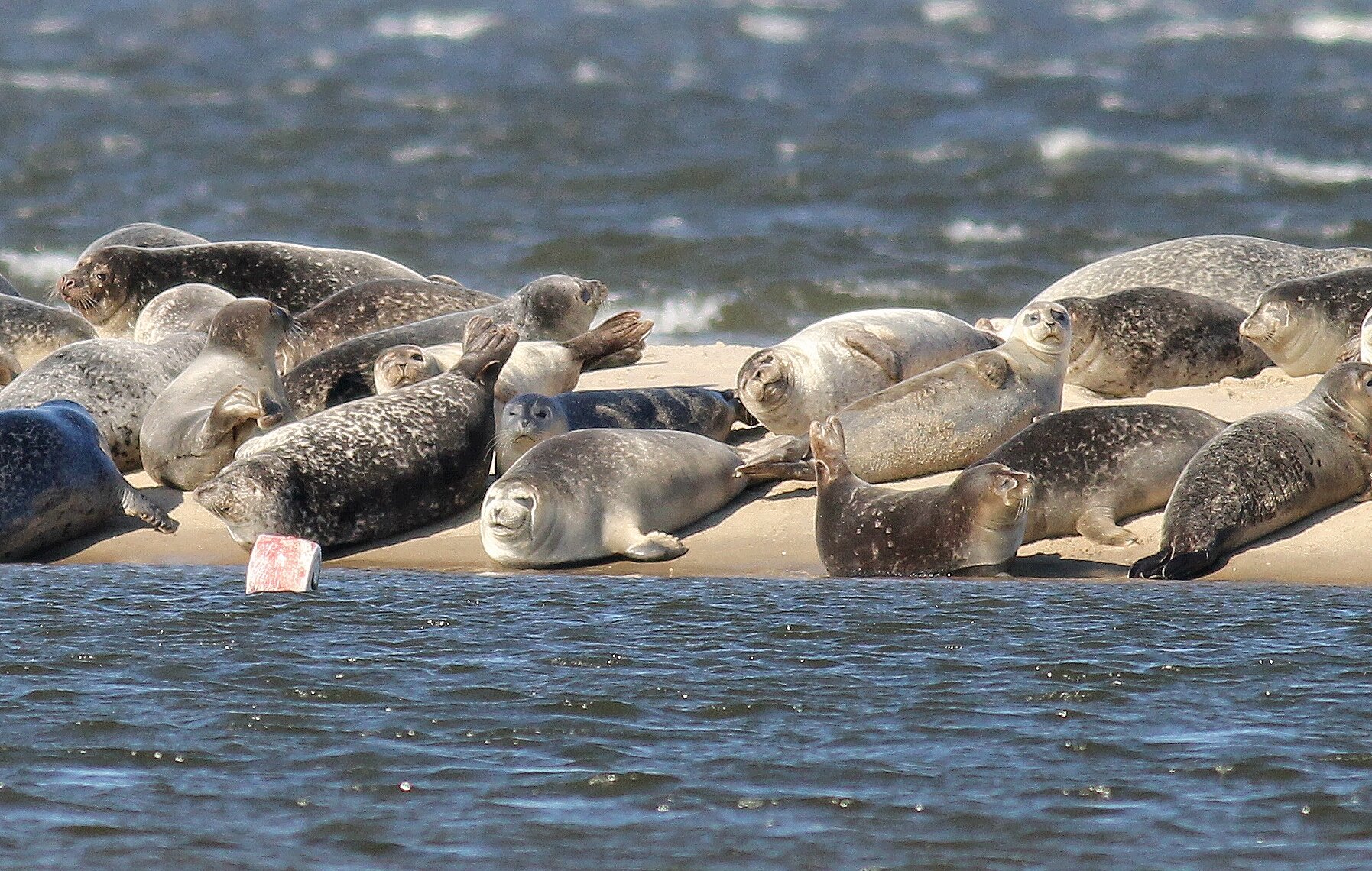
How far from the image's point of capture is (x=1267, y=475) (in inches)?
243

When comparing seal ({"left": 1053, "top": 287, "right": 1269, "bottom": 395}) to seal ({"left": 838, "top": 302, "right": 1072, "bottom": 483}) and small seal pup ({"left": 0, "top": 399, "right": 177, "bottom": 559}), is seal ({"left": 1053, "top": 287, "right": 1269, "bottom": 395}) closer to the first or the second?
seal ({"left": 838, "top": 302, "right": 1072, "bottom": 483})

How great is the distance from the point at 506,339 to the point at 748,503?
118 centimetres

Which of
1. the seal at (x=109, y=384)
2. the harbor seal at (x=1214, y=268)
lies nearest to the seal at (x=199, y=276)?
the seal at (x=109, y=384)

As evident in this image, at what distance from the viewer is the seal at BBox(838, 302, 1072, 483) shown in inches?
272

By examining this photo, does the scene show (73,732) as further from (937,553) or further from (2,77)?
(2,77)

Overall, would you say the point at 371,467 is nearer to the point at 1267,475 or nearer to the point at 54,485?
the point at 54,485

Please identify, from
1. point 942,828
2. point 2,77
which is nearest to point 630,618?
point 942,828

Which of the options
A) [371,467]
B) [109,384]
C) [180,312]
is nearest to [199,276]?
[180,312]

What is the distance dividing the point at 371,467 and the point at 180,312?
3.00 metres

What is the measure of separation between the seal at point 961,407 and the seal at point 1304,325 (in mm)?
1173

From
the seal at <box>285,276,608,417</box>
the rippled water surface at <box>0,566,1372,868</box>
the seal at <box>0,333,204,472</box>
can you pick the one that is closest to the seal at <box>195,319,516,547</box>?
the seal at <box>285,276,608,417</box>

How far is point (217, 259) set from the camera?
1041 cm

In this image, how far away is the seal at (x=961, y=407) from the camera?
22.7 feet

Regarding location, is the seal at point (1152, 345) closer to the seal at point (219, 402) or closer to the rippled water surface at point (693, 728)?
the rippled water surface at point (693, 728)
